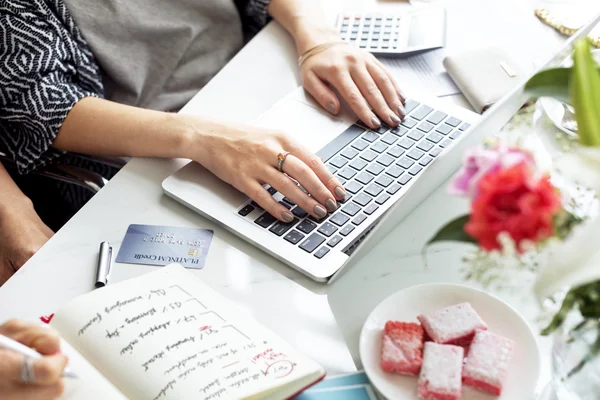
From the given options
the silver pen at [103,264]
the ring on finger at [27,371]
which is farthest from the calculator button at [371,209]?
the ring on finger at [27,371]

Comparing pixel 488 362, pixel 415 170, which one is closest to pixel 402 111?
pixel 415 170

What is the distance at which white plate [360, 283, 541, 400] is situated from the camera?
613 millimetres

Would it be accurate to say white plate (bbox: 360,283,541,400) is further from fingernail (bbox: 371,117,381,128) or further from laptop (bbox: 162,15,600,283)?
fingernail (bbox: 371,117,381,128)

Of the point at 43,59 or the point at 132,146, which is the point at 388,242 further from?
the point at 43,59

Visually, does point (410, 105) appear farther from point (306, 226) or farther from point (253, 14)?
point (253, 14)

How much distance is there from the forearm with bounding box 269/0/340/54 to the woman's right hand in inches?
10.4

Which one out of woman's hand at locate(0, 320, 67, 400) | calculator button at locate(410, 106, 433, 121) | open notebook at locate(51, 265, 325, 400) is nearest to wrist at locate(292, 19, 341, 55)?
calculator button at locate(410, 106, 433, 121)

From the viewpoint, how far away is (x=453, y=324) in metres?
0.65

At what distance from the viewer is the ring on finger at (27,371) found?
23.5 inches

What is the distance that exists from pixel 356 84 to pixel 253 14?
0.33 meters

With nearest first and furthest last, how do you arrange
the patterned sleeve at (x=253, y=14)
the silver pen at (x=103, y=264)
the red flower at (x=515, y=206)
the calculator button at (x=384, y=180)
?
the red flower at (x=515, y=206) < the silver pen at (x=103, y=264) < the calculator button at (x=384, y=180) < the patterned sleeve at (x=253, y=14)

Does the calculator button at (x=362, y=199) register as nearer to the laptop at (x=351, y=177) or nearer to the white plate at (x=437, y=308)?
the laptop at (x=351, y=177)

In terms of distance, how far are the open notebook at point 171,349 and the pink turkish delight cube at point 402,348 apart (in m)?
0.07

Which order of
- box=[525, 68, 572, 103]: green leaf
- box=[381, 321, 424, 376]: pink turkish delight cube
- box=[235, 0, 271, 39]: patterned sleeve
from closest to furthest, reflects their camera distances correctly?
box=[525, 68, 572, 103]: green leaf, box=[381, 321, 424, 376]: pink turkish delight cube, box=[235, 0, 271, 39]: patterned sleeve
